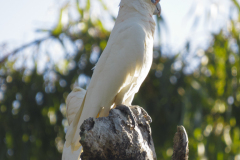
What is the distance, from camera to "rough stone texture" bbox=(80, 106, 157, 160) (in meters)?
1.02

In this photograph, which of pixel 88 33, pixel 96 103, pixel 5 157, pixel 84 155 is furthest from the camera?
pixel 88 33

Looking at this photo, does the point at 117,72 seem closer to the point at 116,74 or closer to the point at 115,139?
the point at 116,74

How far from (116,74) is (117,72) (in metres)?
0.01

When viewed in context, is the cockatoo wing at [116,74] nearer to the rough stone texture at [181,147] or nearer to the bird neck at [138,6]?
the bird neck at [138,6]

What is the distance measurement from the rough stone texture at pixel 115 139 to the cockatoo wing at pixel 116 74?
0.21 m

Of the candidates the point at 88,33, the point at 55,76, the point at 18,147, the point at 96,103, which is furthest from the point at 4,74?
the point at 96,103

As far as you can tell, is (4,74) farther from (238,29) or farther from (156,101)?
(238,29)

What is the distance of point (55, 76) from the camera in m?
3.44

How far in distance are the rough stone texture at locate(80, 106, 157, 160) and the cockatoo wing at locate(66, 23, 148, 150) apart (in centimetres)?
21

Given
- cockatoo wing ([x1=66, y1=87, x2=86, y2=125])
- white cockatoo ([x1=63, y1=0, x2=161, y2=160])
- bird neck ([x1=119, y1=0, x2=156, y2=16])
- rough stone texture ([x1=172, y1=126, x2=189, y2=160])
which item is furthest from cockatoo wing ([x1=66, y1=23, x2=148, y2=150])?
cockatoo wing ([x1=66, y1=87, x2=86, y2=125])

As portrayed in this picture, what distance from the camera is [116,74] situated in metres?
1.51

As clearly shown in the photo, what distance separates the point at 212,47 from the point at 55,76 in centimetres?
197

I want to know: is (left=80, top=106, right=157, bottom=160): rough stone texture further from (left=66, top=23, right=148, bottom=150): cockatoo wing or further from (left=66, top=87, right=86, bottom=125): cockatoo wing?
(left=66, top=87, right=86, bottom=125): cockatoo wing

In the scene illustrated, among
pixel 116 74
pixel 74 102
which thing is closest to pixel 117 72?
pixel 116 74
